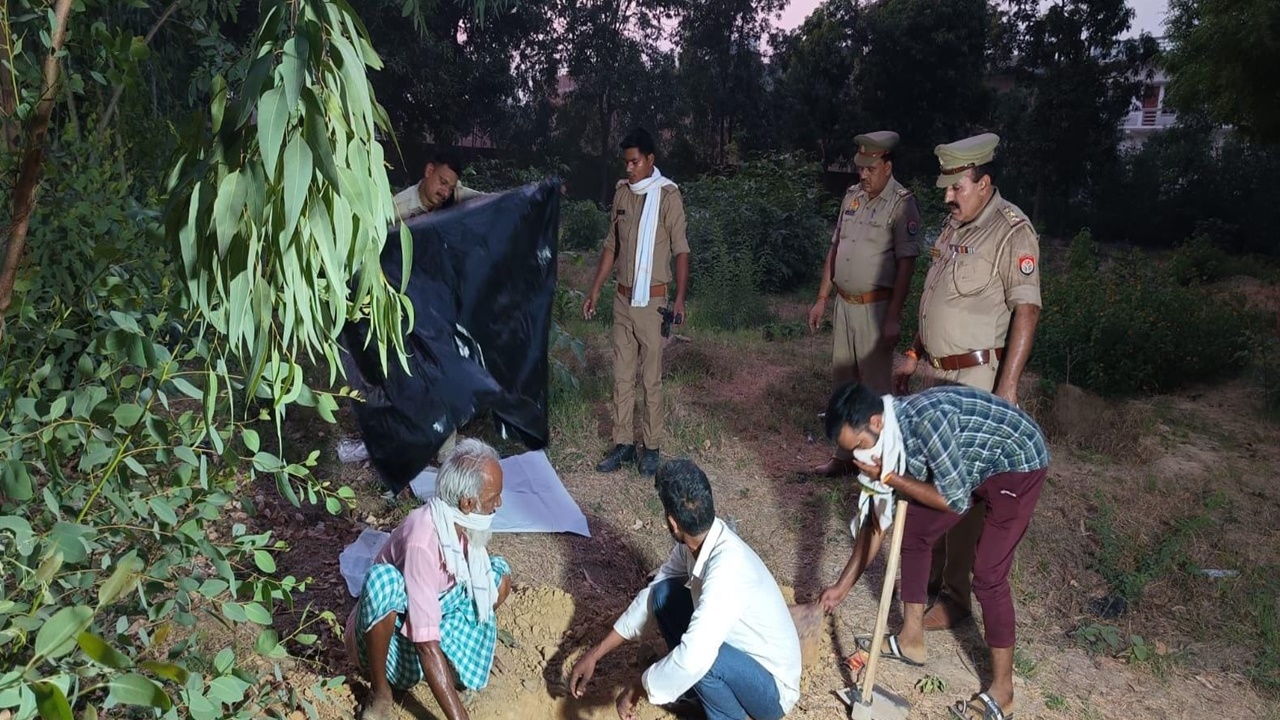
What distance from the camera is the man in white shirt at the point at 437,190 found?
4340 millimetres

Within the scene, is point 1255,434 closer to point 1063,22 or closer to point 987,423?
point 987,423

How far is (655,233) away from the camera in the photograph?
4949 millimetres

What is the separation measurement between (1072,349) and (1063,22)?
10917mm

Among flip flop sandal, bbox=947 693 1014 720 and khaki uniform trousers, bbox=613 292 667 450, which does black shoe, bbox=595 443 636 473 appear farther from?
flip flop sandal, bbox=947 693 1014 720

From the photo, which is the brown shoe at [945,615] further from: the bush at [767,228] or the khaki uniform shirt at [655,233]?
the bush at [767,228]

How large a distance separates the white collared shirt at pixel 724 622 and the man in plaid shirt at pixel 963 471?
39 centimetres

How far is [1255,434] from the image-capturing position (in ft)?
20.1

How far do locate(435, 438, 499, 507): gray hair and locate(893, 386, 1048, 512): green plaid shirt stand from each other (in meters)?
1.27

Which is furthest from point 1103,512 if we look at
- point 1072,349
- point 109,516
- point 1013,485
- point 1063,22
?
point 1063,22

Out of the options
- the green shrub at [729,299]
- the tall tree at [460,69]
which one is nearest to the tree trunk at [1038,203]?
the tall tree at [460,69]

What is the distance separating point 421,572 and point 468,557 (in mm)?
205

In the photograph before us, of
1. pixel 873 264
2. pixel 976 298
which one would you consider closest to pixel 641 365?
pixel 873 264

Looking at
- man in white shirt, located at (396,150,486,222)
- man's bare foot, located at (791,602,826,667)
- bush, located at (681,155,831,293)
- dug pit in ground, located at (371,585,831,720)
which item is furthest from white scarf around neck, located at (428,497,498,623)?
bush, located at (681,155,831,293)

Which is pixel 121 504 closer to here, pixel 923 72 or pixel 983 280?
pixel 983 280
